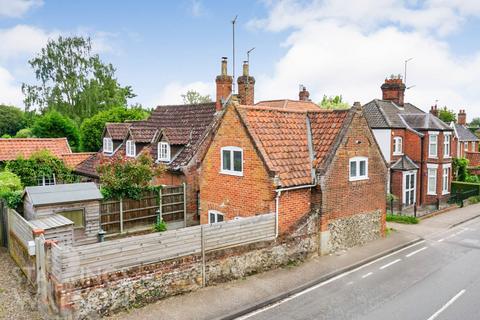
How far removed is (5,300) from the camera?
40.4ft

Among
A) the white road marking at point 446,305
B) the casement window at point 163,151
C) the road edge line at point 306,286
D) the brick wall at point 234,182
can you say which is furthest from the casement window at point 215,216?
the white road marking at point 446,305

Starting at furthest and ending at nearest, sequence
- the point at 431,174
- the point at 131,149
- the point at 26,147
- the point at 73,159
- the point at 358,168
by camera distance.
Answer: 1. the point at 431,174
2. the point at 73,159
3. the point at 26,147
4. the point at 131,149
5. the point at 358,168

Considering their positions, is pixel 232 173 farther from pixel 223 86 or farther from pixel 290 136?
pixel 223 86

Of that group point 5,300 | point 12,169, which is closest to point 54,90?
point 12,169

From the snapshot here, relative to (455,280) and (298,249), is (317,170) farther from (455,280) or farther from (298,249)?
(455,280)

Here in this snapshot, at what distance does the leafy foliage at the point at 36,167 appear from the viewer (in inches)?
999

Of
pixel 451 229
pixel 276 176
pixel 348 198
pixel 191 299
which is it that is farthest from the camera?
pixel 451 229

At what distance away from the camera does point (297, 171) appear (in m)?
16.7

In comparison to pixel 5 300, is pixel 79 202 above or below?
above

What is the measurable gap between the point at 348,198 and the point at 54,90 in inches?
1799

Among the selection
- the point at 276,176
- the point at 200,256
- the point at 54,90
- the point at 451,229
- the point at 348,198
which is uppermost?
the point at 54,90

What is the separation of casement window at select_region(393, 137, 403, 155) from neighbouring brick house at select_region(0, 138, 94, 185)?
79.4 feet

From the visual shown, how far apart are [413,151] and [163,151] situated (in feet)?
65.8

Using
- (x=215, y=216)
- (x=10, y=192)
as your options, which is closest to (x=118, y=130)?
(x=10, y=192)
